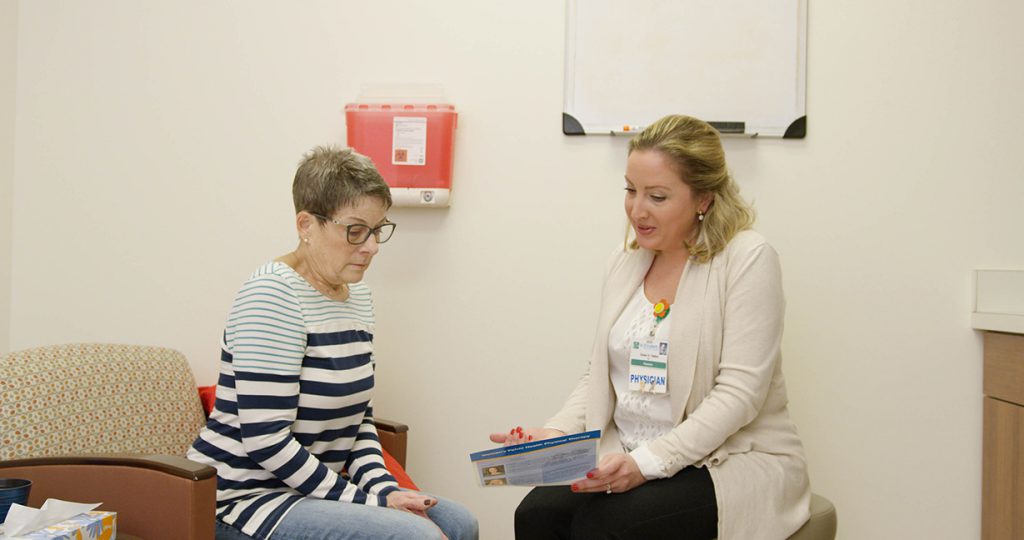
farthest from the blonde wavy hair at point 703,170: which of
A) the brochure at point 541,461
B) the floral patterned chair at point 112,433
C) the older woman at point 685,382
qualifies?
the floral patterned chair at point 112,433

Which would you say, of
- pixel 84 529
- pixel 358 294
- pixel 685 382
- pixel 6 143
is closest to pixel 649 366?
pixel 685 382

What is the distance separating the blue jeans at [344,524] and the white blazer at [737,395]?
0.53 metres

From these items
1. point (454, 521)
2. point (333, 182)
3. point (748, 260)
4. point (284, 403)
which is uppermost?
→ point (333, 182)

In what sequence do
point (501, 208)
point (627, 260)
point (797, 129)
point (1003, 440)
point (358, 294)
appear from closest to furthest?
point (358, 294) < point (627, 260) < point (1003, 440) < point (797, 129) < point (501, 208)

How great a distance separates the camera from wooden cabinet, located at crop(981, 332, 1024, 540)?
87.6 inches

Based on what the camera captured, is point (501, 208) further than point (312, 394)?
Yes

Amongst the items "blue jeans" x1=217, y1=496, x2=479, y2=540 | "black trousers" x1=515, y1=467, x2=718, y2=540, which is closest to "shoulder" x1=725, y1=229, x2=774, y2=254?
"black trousers" x1=515, y1=467, x2=718, y2=540

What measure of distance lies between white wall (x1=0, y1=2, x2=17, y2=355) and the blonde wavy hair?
197 centimetres

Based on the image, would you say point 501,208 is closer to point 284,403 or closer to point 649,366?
point 649,366

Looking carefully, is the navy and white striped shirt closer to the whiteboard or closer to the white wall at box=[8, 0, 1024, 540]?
the white wall at box=[8, 0, 1024, 540]

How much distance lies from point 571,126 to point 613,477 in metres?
1.12

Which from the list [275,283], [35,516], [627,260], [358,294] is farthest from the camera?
[627,260]

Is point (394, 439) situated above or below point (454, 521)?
above

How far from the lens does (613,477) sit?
1.79 metres
